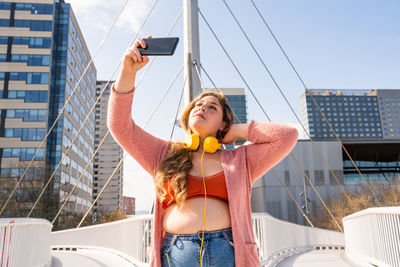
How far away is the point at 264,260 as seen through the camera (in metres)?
5.07

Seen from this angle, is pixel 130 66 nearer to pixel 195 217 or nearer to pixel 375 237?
pixel 195 217

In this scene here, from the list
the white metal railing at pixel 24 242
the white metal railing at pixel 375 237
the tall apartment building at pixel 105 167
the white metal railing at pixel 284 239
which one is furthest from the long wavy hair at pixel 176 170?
the tall apartment building at pixel 105 167

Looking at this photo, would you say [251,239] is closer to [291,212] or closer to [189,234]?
[189,234]

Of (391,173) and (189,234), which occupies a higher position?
(391,173)

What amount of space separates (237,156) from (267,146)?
0.15 meters

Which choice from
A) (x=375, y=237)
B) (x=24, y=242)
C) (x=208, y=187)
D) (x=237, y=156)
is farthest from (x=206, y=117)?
(x=375, y=237)

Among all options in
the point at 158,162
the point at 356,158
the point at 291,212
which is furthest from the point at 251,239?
the point at 356,158

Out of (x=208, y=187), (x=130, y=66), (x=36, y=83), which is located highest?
(x=36, y=83)

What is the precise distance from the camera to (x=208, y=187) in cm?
140

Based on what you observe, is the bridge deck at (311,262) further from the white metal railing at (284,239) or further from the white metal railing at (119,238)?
the white metal railing at (119,238)

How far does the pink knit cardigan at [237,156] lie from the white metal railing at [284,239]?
3.76 m

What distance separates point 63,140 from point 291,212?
28.5 m

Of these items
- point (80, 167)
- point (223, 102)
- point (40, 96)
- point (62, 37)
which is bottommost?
point (223, 102)

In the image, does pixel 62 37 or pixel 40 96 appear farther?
pixel 62 37
